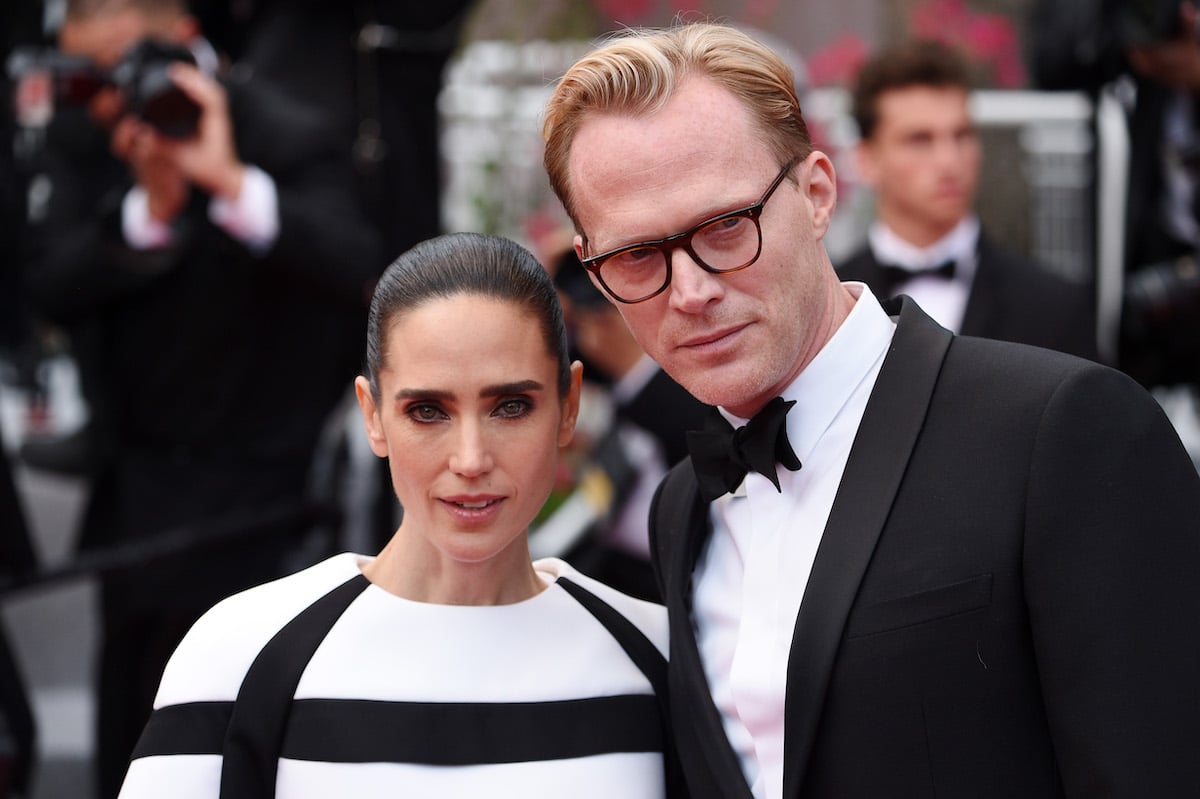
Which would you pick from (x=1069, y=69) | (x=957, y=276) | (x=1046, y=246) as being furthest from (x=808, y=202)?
(x=1046, y=246)

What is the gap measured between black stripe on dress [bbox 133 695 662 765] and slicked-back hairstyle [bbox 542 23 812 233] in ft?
2.41

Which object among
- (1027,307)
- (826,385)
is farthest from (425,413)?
(1027,307)

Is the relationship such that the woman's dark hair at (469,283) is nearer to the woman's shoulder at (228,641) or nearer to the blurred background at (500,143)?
the woman's shoulder at (228,641)

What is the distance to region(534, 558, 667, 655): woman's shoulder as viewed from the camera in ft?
7.98

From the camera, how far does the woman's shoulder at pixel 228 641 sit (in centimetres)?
216

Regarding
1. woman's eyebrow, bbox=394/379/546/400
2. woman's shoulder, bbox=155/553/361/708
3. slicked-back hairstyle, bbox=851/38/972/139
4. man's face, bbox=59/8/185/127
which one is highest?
man's face, bbox=59/8/185/127

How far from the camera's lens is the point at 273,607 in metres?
2.26

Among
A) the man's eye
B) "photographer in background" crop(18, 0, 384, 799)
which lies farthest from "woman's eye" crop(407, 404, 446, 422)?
"photographer in background" crop(18, 0, 384, 799)

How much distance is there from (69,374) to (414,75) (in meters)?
4.62

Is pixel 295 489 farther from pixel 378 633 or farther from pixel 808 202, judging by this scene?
pixel 808 202

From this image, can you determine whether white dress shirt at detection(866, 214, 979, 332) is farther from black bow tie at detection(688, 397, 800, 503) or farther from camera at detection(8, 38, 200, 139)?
black bow tie at detection(688, 397, 800, 503)

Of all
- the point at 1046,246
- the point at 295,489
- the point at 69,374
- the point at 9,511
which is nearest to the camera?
the point at 9,511

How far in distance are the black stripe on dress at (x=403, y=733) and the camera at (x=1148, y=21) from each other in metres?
2.77

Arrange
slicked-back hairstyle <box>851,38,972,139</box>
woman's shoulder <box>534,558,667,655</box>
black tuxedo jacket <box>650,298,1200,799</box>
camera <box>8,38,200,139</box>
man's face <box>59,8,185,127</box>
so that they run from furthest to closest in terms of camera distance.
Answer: slicked-back hairstyle <box>851,38,972,139</box>, man's face <box>59,8,185,127</box>, camera <box>8,38,200,139</box>, woman's shoulder <box>534,558,667,655</box>, black tuxedo jacket <box>650,298,1200,799</box>
